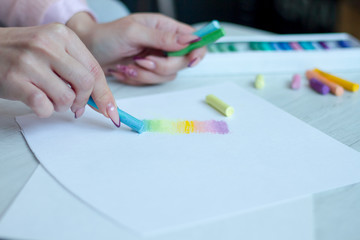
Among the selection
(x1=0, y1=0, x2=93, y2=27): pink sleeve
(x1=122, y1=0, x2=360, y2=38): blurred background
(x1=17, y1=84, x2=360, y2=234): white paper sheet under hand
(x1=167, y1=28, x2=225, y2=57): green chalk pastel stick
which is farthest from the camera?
(x1=122, y1=0, x2=360, y2=38): blurred background

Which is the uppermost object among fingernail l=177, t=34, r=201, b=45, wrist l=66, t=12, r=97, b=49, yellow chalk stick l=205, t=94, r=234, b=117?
fingernail l=177, t=34, r=201, b=45

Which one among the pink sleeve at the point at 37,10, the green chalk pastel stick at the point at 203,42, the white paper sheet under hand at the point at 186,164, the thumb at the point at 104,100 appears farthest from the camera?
the pink sleeve at the point at 37,10

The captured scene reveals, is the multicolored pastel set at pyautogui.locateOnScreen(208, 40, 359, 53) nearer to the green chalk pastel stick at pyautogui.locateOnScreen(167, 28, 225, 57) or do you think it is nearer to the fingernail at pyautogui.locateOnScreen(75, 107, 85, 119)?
the green chalk pastel stick at pyautogui.locateOnScreen(167, 28, 225, 57)

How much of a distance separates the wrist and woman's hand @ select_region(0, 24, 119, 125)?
9.7 inches

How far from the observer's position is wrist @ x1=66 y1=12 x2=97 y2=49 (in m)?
0.71

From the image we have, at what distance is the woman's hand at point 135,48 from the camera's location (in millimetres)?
676

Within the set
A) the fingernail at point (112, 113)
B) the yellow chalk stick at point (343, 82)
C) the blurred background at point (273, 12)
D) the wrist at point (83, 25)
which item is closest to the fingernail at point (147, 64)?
the wrist at point (83, 25)

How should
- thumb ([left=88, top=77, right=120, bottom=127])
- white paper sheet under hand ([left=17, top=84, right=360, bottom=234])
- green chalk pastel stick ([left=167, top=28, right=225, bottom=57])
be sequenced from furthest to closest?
green chalk pastel stick ([left=167, top=28, right=225, bottom=57]) < thumb ([left=88, top=77, right=120, bottom=127]) < white paper sheet under hand ([left=17, top=84, right=360, bottom=234])

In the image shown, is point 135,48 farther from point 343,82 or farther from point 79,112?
point 343,82

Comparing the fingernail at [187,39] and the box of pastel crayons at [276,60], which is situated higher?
the fingernail at [187,39]

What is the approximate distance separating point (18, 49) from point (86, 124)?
14cm

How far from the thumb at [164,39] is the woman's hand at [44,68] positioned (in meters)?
0.22

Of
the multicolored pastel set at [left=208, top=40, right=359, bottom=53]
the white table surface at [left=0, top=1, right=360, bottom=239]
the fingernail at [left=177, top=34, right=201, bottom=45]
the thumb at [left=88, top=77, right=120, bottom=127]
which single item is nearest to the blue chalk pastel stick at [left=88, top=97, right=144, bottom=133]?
the thumb at [left=88, top=77, right=120, bottom=127]

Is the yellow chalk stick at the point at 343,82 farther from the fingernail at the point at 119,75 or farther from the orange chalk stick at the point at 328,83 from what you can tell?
the fingernail at the point at 119,75
